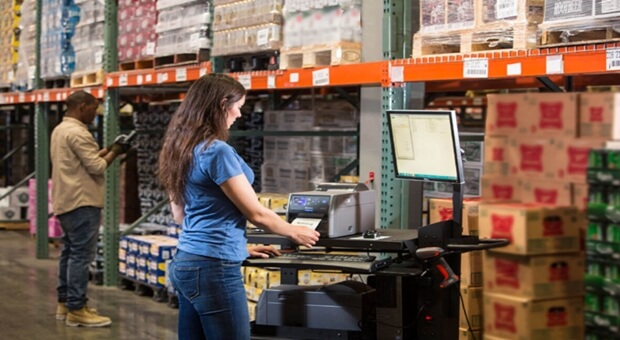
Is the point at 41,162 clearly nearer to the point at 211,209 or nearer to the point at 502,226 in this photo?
the point at 211,209

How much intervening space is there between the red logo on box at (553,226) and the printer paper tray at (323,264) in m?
2.25

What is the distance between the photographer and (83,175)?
817 cm

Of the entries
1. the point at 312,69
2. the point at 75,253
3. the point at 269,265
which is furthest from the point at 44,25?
the point at 269,265

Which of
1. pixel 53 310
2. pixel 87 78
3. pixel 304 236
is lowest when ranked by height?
pixel 53 310

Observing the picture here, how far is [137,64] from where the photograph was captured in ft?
32.6

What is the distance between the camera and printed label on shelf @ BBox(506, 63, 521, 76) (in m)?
5.50

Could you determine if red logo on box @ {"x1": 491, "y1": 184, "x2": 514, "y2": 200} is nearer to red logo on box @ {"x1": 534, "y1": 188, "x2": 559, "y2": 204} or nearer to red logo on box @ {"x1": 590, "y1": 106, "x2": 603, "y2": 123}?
red logo on box @ {"x1": 534, "y1": 188, "x2": 559, "y2": 204}

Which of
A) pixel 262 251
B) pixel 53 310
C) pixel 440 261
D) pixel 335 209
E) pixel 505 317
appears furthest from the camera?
pixel 53 310

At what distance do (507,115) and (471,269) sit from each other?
10.1 feet

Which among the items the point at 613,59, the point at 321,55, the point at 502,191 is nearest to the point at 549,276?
the point at 502,191

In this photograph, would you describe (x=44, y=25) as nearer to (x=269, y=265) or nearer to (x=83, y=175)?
(x=83, y=175)

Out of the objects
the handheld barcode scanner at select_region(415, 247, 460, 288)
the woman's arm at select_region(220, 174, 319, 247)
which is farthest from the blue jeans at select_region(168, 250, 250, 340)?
the handheld barcode scanner at select_region(415, 247, 460, 288)

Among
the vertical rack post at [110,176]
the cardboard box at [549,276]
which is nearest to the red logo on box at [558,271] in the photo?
the cardboard box at [549,276]

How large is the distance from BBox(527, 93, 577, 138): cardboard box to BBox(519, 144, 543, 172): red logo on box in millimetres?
41
